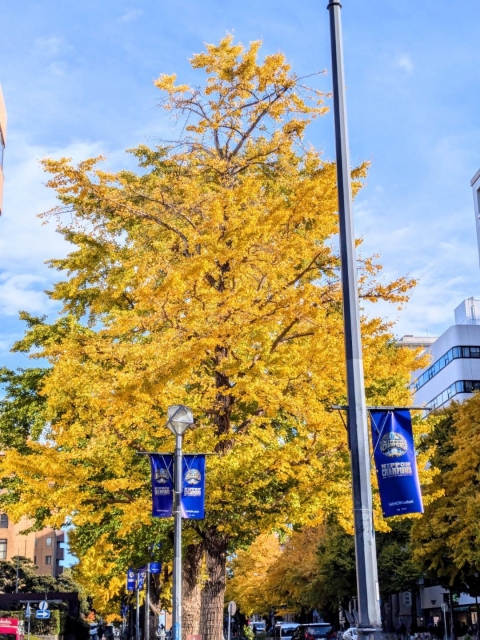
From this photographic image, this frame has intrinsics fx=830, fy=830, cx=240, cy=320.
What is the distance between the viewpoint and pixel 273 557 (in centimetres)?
7319

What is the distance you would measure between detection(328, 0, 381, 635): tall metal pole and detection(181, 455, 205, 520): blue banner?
668cm

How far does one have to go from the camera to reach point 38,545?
11162 cm

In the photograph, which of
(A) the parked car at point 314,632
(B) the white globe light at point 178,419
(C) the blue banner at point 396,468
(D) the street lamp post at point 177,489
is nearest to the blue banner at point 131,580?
(A) the parked car at point 314,632

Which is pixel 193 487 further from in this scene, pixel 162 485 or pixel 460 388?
pixel 460 388

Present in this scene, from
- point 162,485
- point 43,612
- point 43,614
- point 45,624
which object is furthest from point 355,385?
point 45,624

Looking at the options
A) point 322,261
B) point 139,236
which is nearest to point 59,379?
point 139,236

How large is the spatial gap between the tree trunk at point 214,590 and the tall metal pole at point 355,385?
11.2 meters

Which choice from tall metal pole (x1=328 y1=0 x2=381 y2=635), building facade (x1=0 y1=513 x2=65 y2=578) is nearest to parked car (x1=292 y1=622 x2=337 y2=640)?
tall metal pole (x1=328 y1=0 x2=381 y2=635)

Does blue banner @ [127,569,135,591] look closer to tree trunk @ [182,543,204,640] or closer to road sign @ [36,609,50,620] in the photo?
road sign @ [36,609,50,620]

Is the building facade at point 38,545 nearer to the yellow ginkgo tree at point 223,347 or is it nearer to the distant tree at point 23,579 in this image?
the distant tree at point 23,579

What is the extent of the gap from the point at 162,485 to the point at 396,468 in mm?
7574

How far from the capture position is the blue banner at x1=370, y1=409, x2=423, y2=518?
9.80m

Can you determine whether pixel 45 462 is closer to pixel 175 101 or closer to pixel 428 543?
pixel 175 101

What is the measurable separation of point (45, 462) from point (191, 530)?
4.13m
